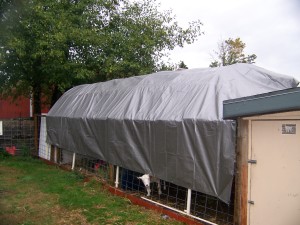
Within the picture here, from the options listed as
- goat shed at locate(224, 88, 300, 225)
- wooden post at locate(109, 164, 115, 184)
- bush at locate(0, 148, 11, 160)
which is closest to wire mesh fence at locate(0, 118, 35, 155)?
bush at locate(0, 148, 11, 160)

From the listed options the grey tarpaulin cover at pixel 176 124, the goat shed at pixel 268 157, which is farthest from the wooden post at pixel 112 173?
the goat shed at pixel 268 157

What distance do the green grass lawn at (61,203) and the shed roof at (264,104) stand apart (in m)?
2.50

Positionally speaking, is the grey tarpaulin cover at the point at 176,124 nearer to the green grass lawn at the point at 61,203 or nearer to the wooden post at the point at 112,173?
the wooden post at the point at 112,173

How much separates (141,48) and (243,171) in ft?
33.0

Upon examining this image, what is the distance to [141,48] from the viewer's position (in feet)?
47.9

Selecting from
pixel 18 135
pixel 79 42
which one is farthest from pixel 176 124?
pixel 18 135

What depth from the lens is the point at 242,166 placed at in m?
5.40

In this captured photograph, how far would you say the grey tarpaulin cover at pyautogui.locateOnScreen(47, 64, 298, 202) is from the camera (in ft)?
18.4

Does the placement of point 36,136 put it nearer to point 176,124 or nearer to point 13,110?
point 176,124

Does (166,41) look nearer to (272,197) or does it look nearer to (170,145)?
(170,145)

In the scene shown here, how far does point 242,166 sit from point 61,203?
14.2 ft

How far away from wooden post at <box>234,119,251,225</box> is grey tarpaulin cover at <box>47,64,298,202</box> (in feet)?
0.60

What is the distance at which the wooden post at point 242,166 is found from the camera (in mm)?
5367

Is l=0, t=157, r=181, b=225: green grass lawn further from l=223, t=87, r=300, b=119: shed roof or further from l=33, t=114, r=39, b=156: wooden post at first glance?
l=33, t=114, r=39, b=156: wooden post
